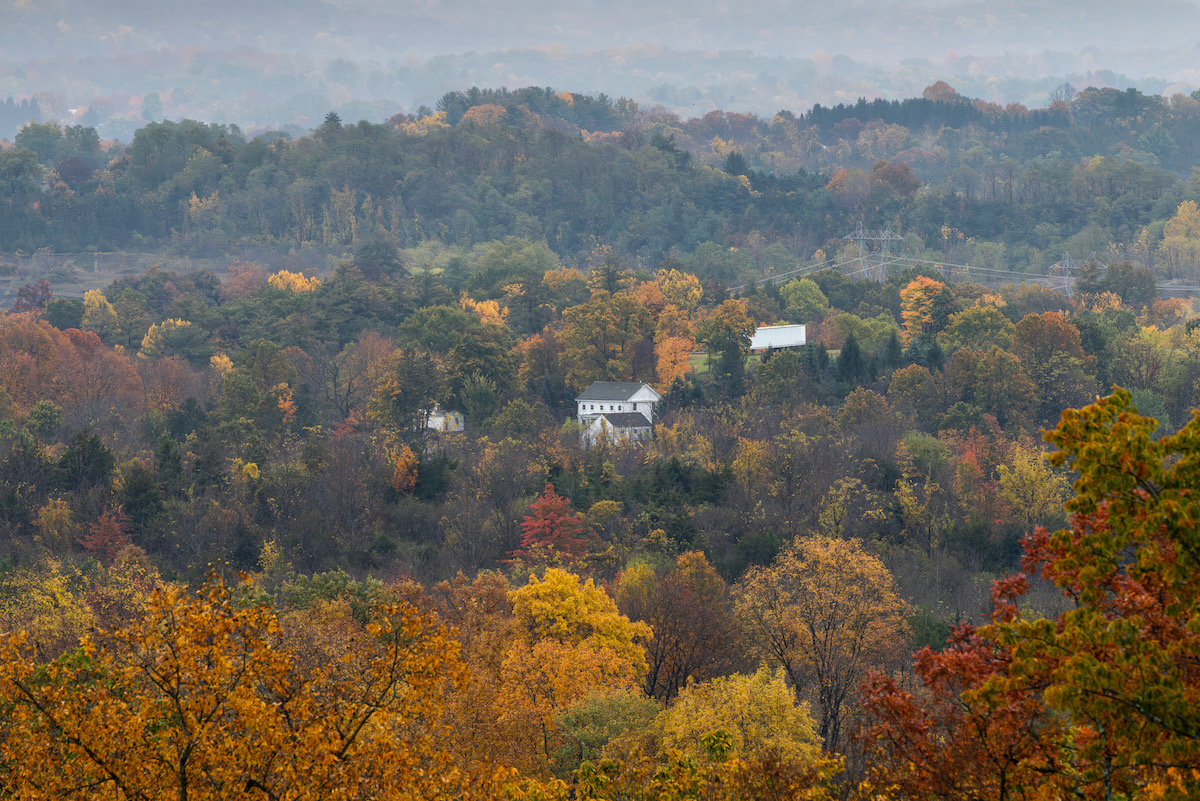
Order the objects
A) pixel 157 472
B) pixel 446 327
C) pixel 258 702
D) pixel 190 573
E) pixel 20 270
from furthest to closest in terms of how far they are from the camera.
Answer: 1. pixel 20 270
2. pixel 446 327
3. pixel 157 472
4. pixel 190 573
5. pixel 258 702

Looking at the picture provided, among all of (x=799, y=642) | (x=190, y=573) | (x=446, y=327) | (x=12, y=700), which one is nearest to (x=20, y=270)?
(x=446, y=327)

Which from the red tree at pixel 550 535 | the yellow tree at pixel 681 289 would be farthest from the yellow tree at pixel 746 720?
the yellow tree at pixel 681 289

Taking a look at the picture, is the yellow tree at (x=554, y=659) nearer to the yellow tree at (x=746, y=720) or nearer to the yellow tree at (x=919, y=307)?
the yellow tree at (x=746, y=720)

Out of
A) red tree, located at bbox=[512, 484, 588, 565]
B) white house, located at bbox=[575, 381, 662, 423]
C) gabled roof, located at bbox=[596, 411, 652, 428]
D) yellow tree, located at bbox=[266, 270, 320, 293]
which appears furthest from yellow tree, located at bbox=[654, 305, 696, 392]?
yellow tree, located at bbox=[266, 270, 320, 293]

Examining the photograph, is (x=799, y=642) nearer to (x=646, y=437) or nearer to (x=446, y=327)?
(x=646, y=437)

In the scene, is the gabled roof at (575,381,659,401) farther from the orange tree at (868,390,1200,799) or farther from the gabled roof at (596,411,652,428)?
the orange tree at (868,390,1200,799)

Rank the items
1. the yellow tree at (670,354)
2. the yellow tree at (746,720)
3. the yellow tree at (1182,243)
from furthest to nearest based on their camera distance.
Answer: the yellow tree at (1182,243), the yellow tree at (670,354), the yellow tree at (746,720)

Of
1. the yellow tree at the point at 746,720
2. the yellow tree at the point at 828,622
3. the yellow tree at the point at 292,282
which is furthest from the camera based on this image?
the yellow tree at the point at 292,282
